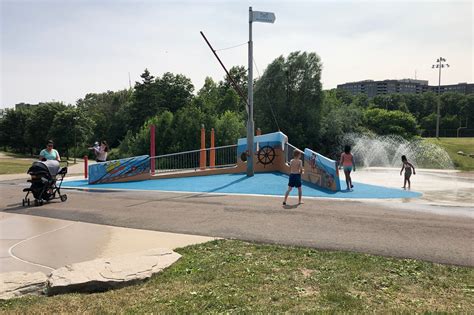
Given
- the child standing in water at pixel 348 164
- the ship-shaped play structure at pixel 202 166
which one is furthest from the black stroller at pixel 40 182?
the child standing in water at pixel 348 164

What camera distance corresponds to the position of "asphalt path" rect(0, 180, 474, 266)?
7.19 m

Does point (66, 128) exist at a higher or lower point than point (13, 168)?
higher

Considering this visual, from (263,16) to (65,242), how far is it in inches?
577

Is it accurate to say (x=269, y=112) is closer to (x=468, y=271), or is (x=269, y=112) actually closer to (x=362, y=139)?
(x=362, y=139)

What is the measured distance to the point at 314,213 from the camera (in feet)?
33.7

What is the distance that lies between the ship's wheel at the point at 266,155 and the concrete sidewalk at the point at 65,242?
12.3 m

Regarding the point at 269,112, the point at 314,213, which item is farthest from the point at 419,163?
the point at 314,213

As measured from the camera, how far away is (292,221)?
9.28 m

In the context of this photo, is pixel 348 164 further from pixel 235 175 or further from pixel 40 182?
pixel 40 182

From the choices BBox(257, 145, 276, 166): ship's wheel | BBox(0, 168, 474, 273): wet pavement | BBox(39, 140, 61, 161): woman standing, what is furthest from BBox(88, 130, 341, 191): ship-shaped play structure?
BBox(0, 168, 474, 273): wet pavement

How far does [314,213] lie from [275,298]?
584 centimetres

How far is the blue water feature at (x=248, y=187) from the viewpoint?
555 inches

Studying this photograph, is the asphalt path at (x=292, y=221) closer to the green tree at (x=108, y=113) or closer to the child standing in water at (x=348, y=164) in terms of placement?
the child standing in water at (x=348, y=164)

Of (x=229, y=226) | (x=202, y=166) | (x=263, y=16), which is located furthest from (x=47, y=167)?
(x=263, y=16)
